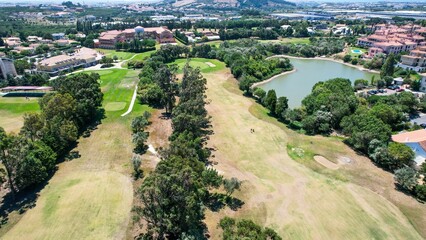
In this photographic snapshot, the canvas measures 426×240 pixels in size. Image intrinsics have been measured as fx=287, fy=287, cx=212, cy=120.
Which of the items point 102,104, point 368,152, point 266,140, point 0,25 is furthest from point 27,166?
point 0,25

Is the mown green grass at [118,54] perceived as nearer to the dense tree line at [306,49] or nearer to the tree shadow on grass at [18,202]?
the dense tree line at [306,49]

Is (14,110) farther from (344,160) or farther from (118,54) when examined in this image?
(344,160)

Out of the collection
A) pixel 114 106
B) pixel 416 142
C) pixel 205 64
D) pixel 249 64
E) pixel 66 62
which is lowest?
pixel 114 106

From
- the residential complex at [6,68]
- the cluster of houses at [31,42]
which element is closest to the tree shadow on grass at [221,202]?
the residential complex at [6,68]

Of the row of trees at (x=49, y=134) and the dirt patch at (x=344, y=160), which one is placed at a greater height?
the row of trees at (x=49, y=134)

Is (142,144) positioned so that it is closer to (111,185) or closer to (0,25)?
(111,185)

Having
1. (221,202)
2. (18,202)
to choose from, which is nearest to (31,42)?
(18,202)
